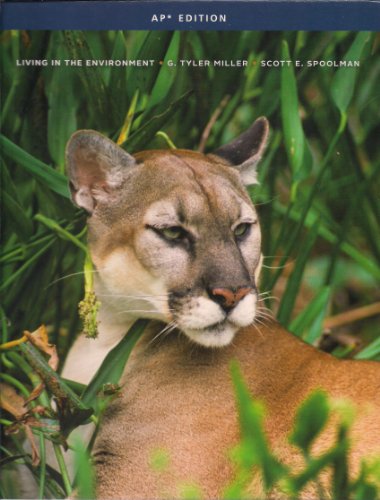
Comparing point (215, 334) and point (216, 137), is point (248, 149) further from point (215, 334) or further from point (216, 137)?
point (215, 334)

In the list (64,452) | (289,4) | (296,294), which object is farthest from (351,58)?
(64,452)

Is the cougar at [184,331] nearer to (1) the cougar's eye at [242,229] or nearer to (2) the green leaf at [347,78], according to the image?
(1) the cougar's eye at [242,229]

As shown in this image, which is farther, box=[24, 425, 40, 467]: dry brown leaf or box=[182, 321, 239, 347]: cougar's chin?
box=[24, 425, 40, 467]: dry brown leaf

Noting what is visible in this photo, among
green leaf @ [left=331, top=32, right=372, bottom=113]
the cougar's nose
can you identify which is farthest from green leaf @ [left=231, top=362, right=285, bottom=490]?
green leaf @ [left=331, top=32, right=372, bottom=113]

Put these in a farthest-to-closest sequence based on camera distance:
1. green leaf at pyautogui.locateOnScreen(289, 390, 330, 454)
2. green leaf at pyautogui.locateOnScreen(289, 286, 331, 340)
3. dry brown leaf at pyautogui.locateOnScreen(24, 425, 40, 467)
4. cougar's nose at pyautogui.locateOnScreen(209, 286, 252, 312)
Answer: green leaf at pyautogui.locateOnScreen(289, 286, 331, 340) → dry brown leaf at pyautogui.locateOnScreen(24, 425, 40, 467) → cougar's nose at pyautogui.locateOnScreen(209, 286, 252, 312) → green leaf at pyautogui.locateOnScreen(289, 390, 330, 454)

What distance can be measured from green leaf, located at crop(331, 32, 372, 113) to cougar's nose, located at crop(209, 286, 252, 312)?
43.0 inches

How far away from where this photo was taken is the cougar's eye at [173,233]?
301cm

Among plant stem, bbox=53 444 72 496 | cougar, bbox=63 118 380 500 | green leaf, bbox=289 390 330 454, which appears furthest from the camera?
plant stem, bbox=53 444 72 496

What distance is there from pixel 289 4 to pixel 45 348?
1891 mm

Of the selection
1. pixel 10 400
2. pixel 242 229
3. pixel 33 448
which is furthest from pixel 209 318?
pixel 10 400

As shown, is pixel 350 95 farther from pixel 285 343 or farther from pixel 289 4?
pixel 285 343

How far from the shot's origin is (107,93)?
3418mm

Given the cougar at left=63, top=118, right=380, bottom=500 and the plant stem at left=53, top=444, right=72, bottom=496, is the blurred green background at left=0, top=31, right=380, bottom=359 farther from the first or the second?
the plant stem at left=53, top=444, right=72, bottom=496

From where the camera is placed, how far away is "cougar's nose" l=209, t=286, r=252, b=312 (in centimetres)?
285
